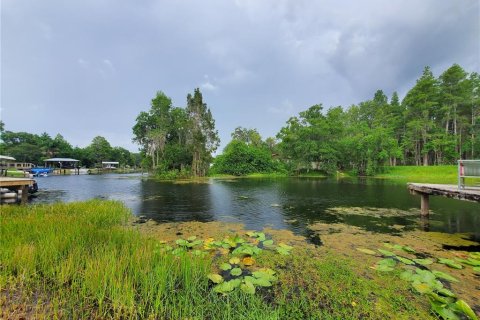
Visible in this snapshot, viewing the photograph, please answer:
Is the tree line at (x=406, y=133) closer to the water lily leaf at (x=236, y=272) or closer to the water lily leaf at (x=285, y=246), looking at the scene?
the water lily leaf at (x=285, y=246)

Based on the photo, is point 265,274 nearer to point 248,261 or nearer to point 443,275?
point 248,261

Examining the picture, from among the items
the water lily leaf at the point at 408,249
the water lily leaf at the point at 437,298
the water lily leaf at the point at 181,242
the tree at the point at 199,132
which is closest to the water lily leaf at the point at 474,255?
the water lily leaf at the point at 408,249

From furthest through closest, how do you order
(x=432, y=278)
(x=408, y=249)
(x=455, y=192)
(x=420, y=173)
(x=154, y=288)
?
(x=420, y=173) → (x=455, y=192) → (x=408, y=249) → (x=432, y=278) → (x=154, y=288)

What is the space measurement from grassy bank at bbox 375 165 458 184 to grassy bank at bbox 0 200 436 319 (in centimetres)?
3400

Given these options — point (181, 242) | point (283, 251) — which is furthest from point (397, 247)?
point (181, 242)

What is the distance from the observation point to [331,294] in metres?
3.80

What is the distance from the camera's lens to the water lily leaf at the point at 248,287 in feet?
11.8

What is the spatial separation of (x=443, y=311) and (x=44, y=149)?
79.2 meters

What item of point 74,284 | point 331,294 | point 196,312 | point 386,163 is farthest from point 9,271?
point 386,163

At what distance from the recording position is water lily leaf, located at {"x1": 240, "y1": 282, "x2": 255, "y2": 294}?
3.60 m

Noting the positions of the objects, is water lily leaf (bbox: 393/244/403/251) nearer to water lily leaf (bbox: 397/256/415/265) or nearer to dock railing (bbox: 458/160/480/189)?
water lily leaf (bbox: 397/256/415/265)

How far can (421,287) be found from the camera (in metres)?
3.90

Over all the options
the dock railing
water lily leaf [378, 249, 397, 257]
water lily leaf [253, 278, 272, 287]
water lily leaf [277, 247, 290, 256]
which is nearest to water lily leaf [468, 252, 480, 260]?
water lily leaf [378, 249, 397, 257]

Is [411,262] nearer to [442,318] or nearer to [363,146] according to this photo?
[442,318]
